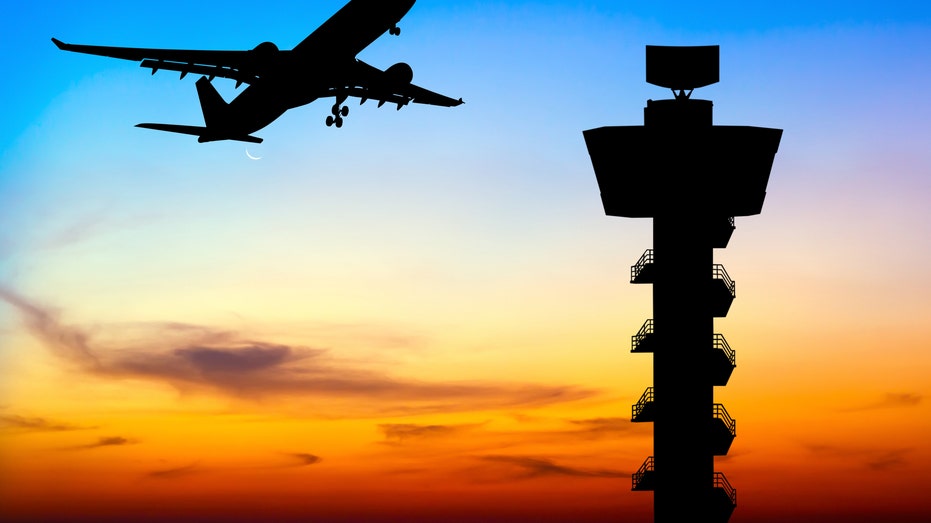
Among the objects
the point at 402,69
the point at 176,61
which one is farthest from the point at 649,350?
the point at 176,61

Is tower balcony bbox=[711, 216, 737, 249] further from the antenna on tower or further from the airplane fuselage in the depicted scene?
the airplane fuselage

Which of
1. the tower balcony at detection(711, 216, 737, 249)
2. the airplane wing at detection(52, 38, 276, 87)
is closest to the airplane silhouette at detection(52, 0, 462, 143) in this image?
the airplane wing at detection(52, 38, 276, 87)

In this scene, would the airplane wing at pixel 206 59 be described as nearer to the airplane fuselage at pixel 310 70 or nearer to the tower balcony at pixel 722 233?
the airplane fuselage at pixel 310 70

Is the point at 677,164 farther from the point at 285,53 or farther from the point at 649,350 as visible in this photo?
the point at 285,53

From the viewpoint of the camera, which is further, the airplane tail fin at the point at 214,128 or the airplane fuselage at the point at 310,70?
the airplane tail fin at the point at 214,128

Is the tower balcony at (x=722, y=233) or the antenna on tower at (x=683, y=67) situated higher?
the antenna on tower at (x=683, y=67)

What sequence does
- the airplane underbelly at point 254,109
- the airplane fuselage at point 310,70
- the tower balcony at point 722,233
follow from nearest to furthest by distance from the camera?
the airplane fuselage at point 310,70 < the airplane underbelly at point 254,109 < the tower balcony at point 722,233

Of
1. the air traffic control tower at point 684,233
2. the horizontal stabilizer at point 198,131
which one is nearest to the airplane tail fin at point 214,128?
the horizontal stabilizer at point 198,131

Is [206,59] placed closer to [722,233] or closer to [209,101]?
[209,101]
